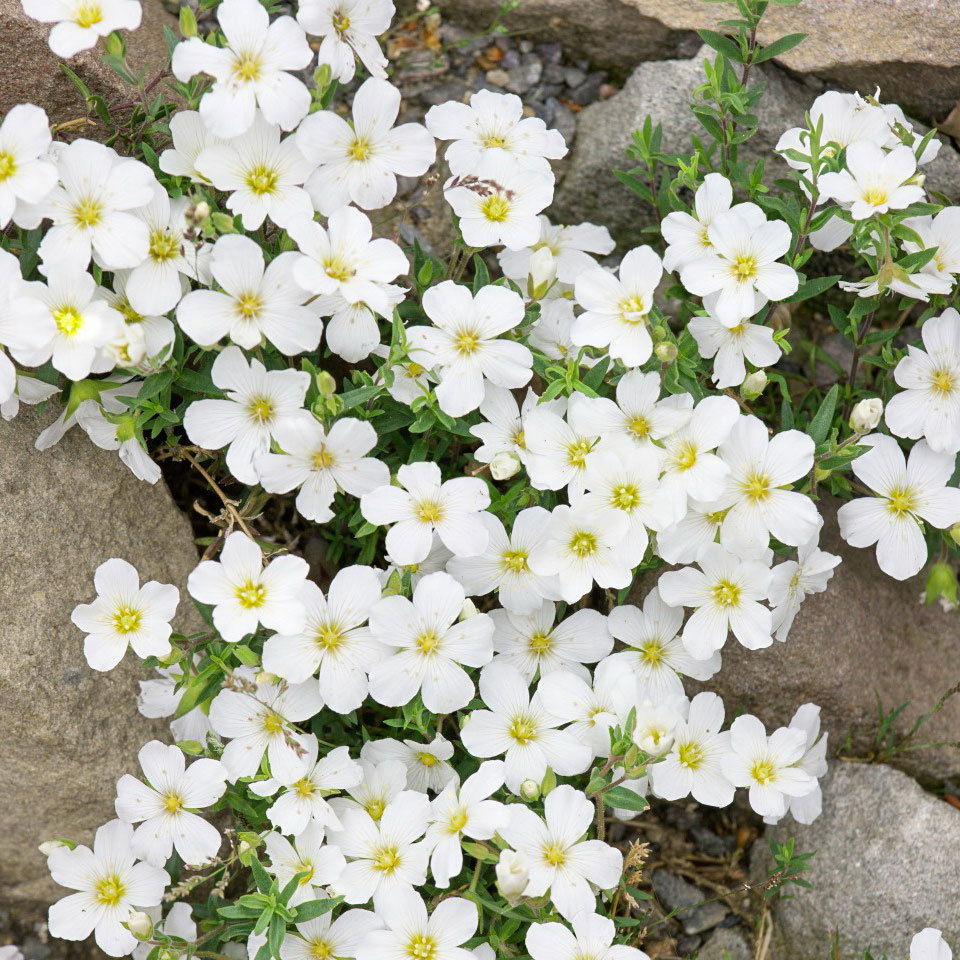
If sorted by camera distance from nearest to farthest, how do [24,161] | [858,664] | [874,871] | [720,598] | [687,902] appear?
[24,161], [720,598], [874,871], [858,664], [687,902]

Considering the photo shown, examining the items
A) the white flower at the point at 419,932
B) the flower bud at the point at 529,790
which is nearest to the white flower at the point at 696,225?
the flower bud at the point at 529,790

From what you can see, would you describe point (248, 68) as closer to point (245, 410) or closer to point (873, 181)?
point (245, 410)

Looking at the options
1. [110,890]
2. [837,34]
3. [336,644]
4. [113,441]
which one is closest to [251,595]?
[336,644]

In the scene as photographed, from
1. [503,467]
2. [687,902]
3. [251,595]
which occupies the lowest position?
[687,902]

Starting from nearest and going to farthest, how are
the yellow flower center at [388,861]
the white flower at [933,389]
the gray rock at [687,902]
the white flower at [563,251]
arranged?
the yellow flower center at [388,861] → the white flower at [933,389] → the white flower at [563,251] → the gray rock at [687,902]

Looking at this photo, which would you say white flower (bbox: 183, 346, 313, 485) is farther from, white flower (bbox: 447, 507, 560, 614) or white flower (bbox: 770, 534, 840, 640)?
white flower (bbox: 770, 534, 840, 640)

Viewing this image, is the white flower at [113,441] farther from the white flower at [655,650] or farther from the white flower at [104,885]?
the white flower at [655,650]

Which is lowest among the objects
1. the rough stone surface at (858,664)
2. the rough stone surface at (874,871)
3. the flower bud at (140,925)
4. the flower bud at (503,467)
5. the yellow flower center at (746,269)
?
the rough stone surface at (874,871)

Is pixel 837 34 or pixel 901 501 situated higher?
pixel 837 34
